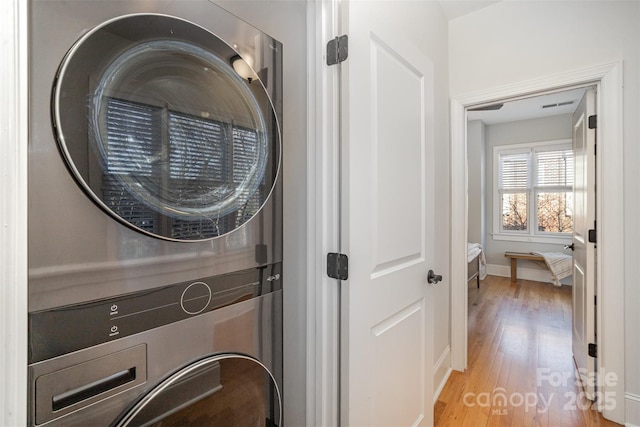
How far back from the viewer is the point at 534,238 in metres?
5.09

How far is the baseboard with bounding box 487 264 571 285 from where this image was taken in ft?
15.9

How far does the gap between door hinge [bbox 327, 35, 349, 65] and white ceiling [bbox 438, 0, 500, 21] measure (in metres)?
1.64

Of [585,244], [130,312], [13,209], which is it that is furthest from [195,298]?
[585,244]

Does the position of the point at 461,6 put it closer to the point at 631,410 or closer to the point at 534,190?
the point at 631,410

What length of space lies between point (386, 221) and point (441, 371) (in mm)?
1569

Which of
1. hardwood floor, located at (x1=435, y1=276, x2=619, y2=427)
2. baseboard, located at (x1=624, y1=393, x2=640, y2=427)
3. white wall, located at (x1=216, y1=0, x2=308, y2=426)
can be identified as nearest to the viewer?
white wall, located at (x1=216, y1=0, x2=308, y2=426)

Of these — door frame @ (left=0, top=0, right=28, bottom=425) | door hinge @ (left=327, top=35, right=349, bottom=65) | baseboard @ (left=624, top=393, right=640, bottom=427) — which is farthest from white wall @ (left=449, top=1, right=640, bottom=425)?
door frame @ (left=0, top=0, right=28, bottom=425)

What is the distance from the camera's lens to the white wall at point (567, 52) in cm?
175

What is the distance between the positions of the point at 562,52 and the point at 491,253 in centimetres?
418

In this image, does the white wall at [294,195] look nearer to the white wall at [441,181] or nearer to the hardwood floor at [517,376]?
the white wall at [441,181]

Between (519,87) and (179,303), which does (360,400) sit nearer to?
(179,303)

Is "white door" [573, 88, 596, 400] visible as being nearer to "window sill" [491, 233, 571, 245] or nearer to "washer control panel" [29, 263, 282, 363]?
"washer control panel" [29, 263, 282, 363]

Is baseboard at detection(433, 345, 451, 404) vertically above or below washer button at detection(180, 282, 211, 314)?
below

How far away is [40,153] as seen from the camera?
0.53 metres
